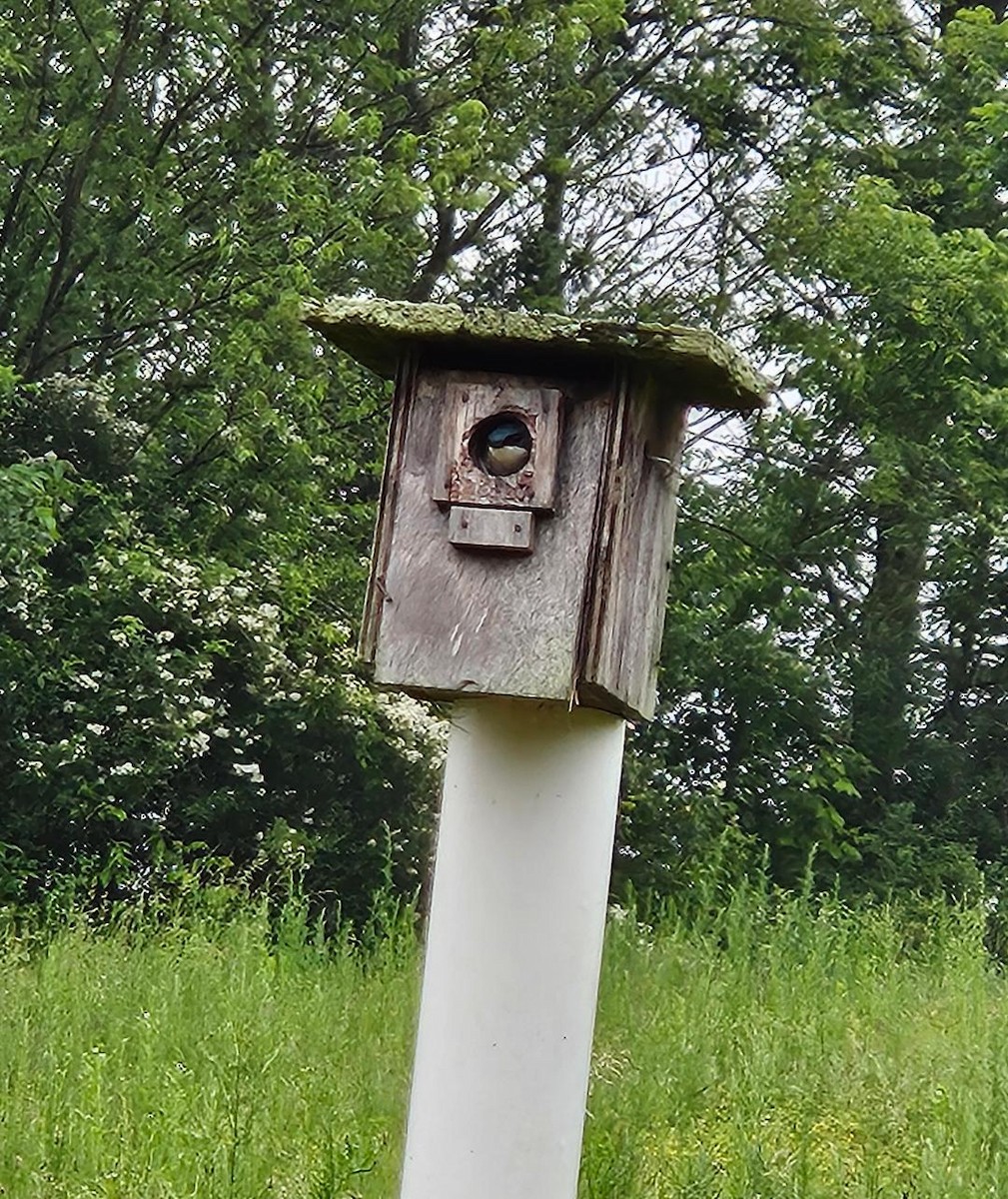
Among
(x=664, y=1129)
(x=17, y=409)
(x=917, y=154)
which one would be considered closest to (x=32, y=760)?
(x=17, y=409)

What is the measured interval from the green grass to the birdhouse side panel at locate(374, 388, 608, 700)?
1308 millimetres

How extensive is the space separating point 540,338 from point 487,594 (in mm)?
371

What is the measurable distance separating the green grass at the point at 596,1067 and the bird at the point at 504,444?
1.52 m

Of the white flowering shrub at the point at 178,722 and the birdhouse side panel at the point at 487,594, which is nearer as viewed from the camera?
the birdhouse side panel at the point at 487,594

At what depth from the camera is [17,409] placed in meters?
9.55

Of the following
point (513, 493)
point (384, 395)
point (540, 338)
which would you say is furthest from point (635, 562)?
point (384, 395)

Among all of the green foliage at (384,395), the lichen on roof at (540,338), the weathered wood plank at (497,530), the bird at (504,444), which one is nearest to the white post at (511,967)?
the weathered wood plank at (497,530)

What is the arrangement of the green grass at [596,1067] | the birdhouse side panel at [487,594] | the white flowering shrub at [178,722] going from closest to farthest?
the birdhouse side panel at [487,594]
the green grass at [596,1067]
the white flowering shrub at [178,722]

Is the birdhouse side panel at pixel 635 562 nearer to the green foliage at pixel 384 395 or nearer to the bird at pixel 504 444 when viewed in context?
the bird at pixel 504 444

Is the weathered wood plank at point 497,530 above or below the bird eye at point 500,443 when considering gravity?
below

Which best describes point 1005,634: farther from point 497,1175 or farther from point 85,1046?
point 497,1175

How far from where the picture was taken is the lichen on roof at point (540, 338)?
2.50 metres

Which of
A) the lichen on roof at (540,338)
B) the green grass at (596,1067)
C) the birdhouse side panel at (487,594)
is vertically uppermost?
the lichen on roof at (540,338)

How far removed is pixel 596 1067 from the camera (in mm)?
4523
